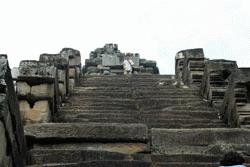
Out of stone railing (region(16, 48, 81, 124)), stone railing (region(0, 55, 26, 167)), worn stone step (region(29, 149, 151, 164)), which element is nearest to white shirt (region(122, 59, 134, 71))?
stone railing (region(16, 48, 81, 124))

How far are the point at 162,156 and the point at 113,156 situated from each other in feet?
1.67

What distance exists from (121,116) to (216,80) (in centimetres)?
231

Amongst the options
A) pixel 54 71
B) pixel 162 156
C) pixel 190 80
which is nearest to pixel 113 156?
pixel 162 156

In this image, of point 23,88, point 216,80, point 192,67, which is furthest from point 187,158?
point 192,67

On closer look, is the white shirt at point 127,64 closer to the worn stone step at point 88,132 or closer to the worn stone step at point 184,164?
the worn stone step at point 88,132

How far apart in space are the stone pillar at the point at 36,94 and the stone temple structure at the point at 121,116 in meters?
0.01

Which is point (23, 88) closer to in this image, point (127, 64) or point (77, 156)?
point (77, 156)

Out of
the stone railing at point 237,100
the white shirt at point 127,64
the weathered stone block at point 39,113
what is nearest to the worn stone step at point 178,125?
the stone railing at point 237,100

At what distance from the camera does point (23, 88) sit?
31.5 feet

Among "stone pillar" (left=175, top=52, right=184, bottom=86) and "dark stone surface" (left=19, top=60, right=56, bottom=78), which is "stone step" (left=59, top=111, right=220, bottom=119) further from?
"stone pillar" (left=175, top=52, right=184, bottom=86)

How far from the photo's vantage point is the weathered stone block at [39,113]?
9156 millimetres

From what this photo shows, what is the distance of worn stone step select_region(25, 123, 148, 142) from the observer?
7.77m

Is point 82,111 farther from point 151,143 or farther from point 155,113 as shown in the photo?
point 151,143

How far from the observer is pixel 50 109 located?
9.55 m
